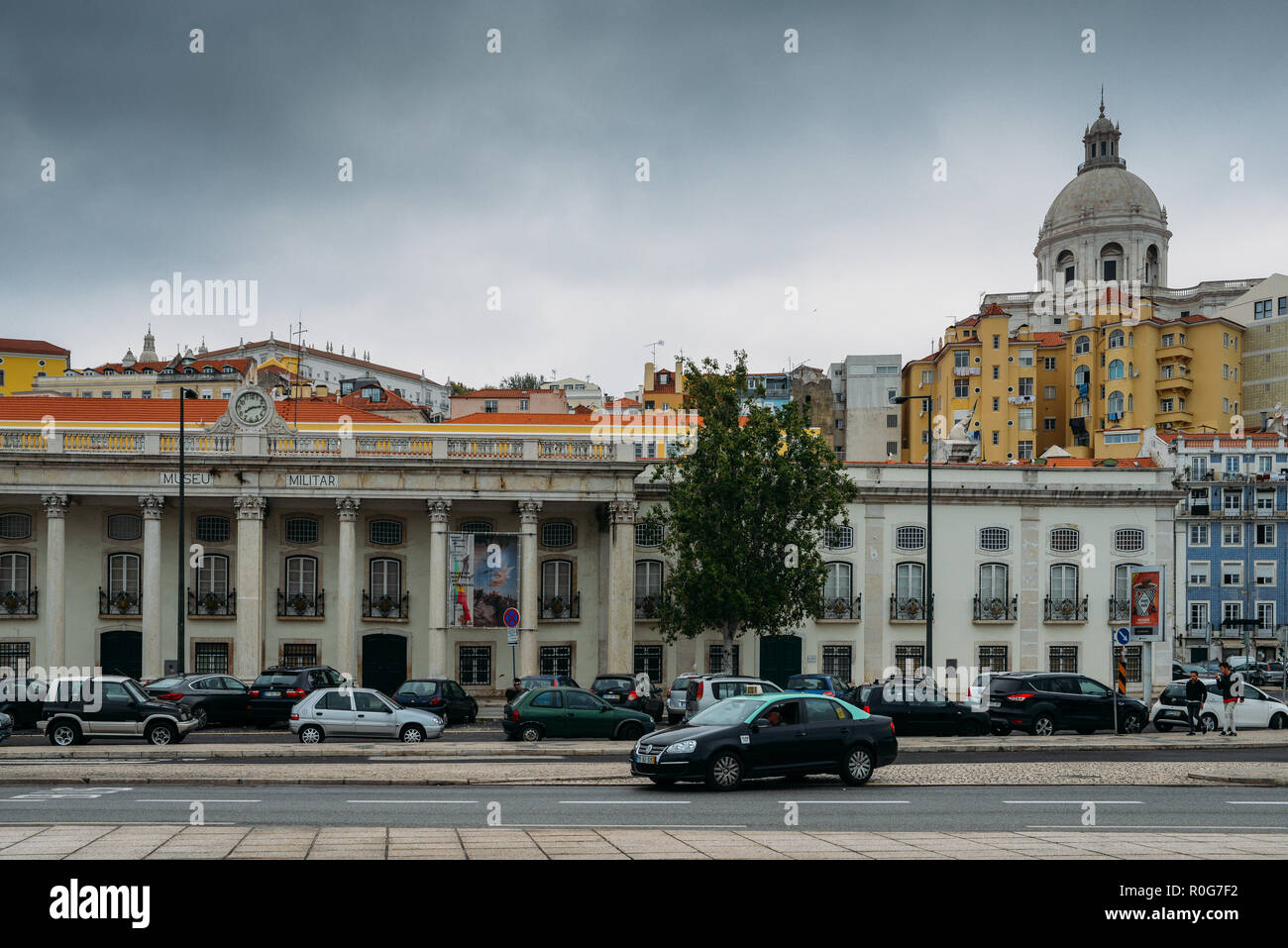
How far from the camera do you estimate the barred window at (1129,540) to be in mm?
54000

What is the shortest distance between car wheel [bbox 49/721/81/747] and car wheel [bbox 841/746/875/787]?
17383 millimetres

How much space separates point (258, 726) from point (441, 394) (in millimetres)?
120282

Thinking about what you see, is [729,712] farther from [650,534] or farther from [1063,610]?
[1063,610]

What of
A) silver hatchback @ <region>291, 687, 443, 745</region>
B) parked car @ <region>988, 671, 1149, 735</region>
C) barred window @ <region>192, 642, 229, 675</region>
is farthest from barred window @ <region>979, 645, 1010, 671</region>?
barred window @ <region>192, 642, 229, 675</region>

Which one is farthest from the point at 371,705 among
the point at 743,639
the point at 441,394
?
the point at 441,394

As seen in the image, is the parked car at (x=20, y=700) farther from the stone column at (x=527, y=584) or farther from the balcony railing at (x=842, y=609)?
the balcony railing at (x=842, y=609)

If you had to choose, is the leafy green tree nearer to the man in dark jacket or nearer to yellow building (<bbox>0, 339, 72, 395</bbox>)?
the man in dark jacket

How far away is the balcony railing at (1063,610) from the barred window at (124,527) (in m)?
37.4

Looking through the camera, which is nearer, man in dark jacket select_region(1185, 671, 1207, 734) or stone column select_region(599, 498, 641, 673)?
man in dark jacket select_region(1185, 671, 1207, 734)

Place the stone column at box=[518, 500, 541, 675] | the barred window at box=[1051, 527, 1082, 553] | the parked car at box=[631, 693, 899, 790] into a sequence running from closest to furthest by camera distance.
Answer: the parked car at box=[631, 693, 899, 790] < the stone column at box=[518, 500, 541, 675] < the barred window at box=[1051, 527, 1082, 553]

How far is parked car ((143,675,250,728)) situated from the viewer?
34969mm

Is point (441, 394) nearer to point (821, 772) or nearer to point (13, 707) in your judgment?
point (13, 707)

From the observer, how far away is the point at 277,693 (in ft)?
116

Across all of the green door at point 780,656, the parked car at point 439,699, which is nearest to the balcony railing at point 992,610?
Result: the green door at point 780,656
